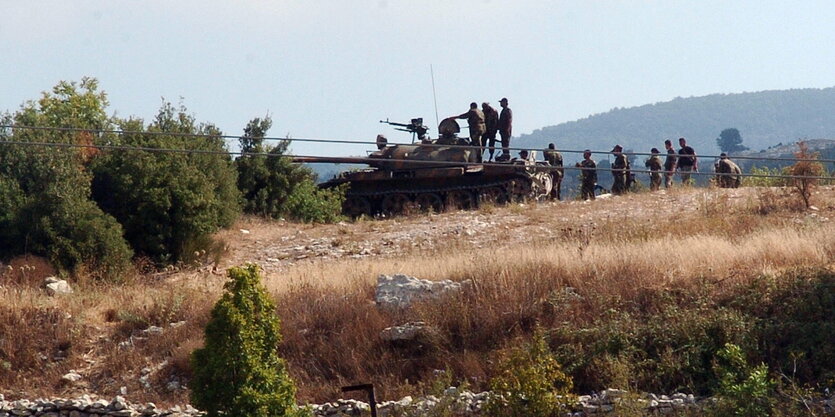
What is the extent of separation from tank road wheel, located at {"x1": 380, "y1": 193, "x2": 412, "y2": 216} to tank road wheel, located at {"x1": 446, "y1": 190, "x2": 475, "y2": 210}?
3.38 feet

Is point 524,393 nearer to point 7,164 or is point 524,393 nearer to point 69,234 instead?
point 69,234

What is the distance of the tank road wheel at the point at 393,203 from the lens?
30.5 m

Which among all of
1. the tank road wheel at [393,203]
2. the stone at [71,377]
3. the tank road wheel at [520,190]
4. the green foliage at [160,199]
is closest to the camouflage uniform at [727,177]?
the tank road wheel at [520,190]

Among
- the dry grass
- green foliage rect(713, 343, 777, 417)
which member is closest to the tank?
the dry grass

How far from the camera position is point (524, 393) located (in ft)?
38.8

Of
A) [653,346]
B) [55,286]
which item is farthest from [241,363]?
[55,286]

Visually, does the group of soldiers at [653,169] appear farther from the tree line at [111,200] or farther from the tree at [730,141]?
the tree at [730,141]

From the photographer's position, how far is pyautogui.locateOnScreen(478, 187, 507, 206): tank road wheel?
29.9m

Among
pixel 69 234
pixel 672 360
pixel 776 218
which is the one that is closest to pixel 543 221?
pixel 776 218

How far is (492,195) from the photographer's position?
30141mm

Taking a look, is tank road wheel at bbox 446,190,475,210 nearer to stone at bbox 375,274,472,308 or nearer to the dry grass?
the dry grass

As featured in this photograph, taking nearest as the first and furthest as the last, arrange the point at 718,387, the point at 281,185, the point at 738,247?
the point at 718,387
the point at 738,247
the point at 281,185

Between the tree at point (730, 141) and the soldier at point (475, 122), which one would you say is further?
the tree at point (730, 141)

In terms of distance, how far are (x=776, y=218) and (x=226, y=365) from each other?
42.0ft
